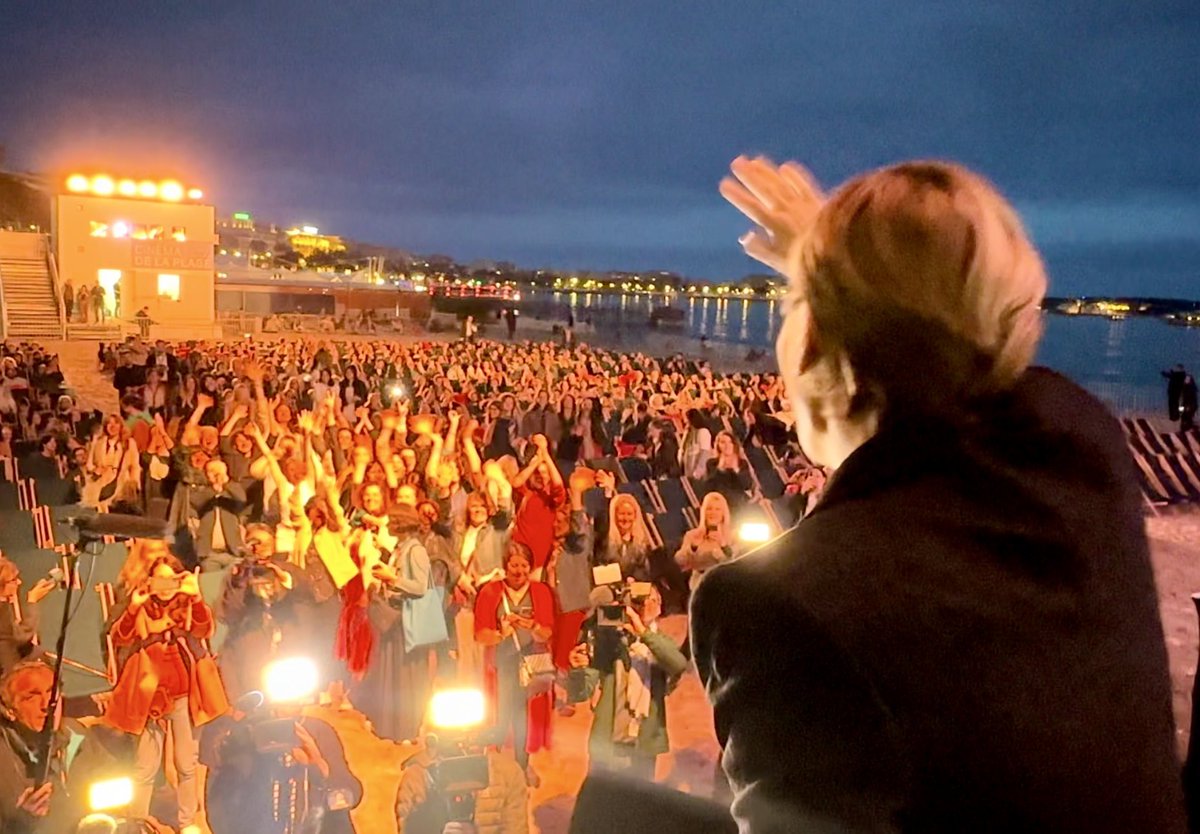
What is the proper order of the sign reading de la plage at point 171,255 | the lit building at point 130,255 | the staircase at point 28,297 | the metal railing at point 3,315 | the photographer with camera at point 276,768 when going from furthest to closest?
the sign reading de la plage at point 171,255 → the lit building at point 130,255 → the staircase at point 28,297 → the metal railing at point 3,315 → the photographer with camera at point 276,768

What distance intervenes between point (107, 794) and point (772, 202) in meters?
4.01

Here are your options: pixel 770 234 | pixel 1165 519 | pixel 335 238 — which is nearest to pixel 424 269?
pixel 335 238

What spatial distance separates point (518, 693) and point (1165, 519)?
10.3 m

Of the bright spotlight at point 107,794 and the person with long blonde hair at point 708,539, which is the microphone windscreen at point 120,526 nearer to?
the bright spotlight at point 107,794

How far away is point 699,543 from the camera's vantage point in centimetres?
706

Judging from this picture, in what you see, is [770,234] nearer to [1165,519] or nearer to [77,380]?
[1165,519]

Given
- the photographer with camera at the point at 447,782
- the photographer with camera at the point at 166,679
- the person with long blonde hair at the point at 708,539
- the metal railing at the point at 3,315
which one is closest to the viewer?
the photographer with camera at the point at 447,782

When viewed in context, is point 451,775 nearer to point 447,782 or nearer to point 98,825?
point 447,782

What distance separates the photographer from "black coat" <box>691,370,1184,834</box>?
34.8 inches

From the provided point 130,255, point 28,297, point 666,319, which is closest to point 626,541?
point 28,297

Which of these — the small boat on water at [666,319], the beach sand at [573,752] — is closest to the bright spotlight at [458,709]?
the beach sand at [573,752]

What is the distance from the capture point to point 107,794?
13.6 ft

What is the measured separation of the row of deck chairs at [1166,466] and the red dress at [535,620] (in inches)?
388

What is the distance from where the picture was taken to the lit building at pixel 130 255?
27.0 m
